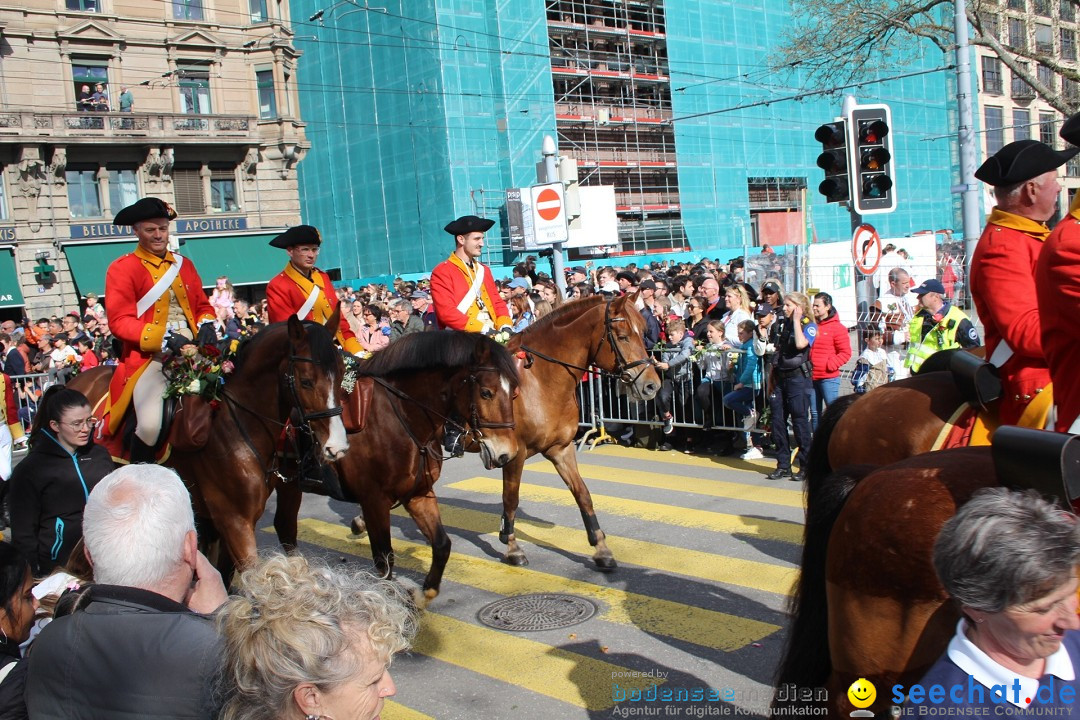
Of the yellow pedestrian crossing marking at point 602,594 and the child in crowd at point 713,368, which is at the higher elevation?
the child in crowd at point 713,368

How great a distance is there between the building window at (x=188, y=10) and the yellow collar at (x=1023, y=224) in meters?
39.5

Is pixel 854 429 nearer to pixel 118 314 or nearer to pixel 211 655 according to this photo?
pixel 211 655

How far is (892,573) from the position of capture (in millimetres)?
3043

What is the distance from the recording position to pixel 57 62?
34531 millimetres

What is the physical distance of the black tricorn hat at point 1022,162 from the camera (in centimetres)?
377

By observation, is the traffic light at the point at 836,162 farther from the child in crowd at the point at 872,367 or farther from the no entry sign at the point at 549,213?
the no entry sign at the point at 549,213

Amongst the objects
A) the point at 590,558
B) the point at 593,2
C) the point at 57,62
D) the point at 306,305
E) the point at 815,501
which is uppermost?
the point at 593,2

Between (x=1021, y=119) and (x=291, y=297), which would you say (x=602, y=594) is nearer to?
(x=291, y=297)

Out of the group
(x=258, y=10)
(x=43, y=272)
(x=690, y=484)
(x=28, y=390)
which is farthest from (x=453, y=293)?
(x=258, y=10)

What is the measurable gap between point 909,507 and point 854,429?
1.54 metres

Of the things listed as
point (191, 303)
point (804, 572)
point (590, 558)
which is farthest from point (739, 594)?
point (191, 303)

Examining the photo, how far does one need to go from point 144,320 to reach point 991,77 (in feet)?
192

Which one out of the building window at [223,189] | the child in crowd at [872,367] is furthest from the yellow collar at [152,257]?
the building window at [223,189]

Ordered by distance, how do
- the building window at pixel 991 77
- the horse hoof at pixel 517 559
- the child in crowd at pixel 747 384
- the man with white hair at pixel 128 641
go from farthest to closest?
the building window at pixel 991 77 → the child in crowd at pixel 747 384 → the horse hoof at pixel 517 559 → the man with white hair at pixel 128 641
